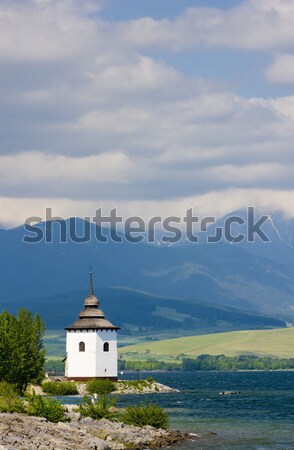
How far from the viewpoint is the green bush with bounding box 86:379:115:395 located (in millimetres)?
115625

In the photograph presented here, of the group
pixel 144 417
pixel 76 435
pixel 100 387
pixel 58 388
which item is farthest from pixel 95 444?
pixel 100 387

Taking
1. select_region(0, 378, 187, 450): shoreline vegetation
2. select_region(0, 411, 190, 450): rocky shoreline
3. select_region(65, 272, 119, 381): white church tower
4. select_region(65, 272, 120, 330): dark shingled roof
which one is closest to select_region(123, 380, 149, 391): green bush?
select_region(65, 272, 119, 381): white church tower

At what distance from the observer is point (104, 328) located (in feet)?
410

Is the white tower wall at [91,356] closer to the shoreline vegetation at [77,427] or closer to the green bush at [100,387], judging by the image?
the green bush at [100,387]

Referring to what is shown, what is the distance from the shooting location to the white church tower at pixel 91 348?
124812 millimetres

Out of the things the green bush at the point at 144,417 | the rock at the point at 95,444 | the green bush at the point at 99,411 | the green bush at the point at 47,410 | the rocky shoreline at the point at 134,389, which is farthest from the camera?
the rocky shoreline at the point at 134,389

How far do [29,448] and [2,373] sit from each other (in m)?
38.8

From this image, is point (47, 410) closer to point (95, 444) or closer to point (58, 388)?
point (95, 444)

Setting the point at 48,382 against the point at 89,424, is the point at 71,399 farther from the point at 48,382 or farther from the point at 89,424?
the point at 89,424

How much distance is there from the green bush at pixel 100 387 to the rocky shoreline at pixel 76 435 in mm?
41820

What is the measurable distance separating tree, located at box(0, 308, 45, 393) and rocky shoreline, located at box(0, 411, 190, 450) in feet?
69.3

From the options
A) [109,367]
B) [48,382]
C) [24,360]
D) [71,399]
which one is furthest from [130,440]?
[109,367]

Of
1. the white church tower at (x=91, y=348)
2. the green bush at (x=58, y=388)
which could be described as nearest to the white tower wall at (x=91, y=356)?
the white church tower at (x=91, y=348)

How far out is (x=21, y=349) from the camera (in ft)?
310
